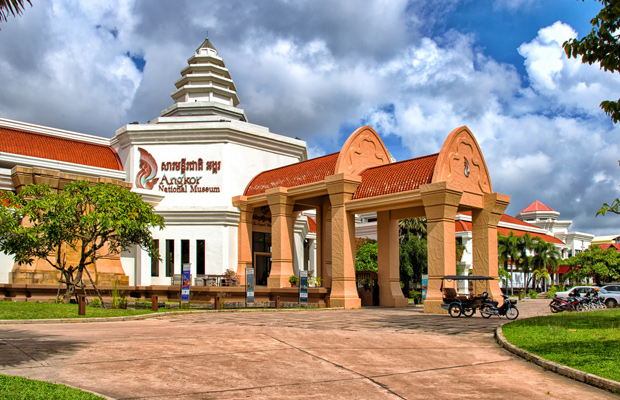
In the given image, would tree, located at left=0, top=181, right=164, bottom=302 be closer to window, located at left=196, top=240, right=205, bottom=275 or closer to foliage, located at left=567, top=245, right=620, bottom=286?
window, located at left=196, top=240, right=205, bottom=275

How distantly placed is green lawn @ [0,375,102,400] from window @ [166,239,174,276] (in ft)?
81.8

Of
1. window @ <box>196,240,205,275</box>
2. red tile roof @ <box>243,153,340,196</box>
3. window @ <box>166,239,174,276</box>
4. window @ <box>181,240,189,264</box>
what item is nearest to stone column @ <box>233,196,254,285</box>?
red tile roof @ <box>243,153,340,196</box>

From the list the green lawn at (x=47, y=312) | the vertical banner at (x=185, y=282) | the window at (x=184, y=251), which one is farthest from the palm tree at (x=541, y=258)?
the green lawn at (x=47, y=312)

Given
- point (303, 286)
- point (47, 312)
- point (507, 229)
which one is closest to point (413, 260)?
point (303, 286)

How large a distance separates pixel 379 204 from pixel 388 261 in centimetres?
505

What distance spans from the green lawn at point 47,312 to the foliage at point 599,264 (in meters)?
55.4

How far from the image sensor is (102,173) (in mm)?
31625

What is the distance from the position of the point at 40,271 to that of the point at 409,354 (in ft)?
66.9

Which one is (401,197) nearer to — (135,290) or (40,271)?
(135,290)

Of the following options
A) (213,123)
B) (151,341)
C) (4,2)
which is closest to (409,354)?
(151,341)

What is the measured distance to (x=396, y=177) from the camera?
26547 millimetres

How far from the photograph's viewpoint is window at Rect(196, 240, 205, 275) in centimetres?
3231

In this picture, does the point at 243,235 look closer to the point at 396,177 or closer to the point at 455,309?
the point at 396,177

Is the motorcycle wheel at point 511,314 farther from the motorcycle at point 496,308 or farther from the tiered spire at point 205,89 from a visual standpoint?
the tiered spire at point 205,89
